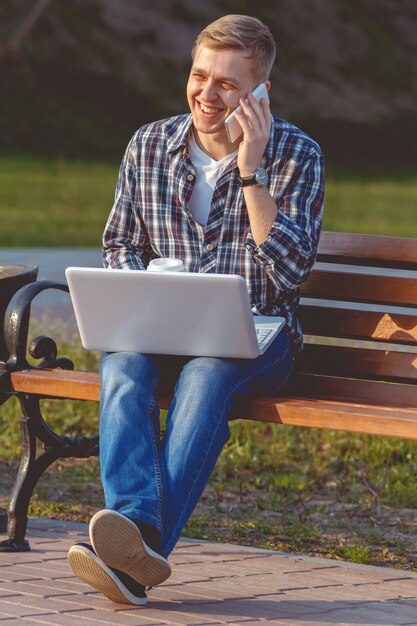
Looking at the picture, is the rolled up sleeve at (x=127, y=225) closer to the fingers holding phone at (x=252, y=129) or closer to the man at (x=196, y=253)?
the man at (x=196, y=253)

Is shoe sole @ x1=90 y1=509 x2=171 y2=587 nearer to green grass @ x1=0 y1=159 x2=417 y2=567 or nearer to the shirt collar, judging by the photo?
green grass @ x1=0 y1=159 x2=417 y2=567

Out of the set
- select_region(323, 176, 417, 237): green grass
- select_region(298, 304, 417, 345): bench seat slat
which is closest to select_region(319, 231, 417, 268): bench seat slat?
select_region(298, 304, 417, 345): bench seat slat

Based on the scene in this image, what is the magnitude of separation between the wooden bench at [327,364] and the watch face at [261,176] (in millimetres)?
655

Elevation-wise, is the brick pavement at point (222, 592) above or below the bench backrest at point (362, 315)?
below

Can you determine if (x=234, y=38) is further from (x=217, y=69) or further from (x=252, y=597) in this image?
(x=252, y=597)

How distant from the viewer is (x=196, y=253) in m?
4.51

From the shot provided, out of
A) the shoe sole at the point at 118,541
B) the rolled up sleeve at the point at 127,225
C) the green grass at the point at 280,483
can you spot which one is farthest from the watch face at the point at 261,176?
the green grass at the point at 280,483

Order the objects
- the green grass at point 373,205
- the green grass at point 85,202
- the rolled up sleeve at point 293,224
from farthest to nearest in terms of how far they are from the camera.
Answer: the green grass at point 373,205, the green grass at point 85,202, the rolled up sleeve at point 293,224

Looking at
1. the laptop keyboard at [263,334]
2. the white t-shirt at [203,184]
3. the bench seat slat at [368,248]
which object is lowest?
the laptop keyboard at [263,334]

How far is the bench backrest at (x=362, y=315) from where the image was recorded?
4.70 metres

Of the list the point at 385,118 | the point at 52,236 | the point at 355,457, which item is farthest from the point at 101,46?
the point at 355,457

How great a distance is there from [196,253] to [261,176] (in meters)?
0.37

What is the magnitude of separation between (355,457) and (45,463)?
1845 mm

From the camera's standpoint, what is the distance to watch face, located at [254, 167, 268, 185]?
427cm
